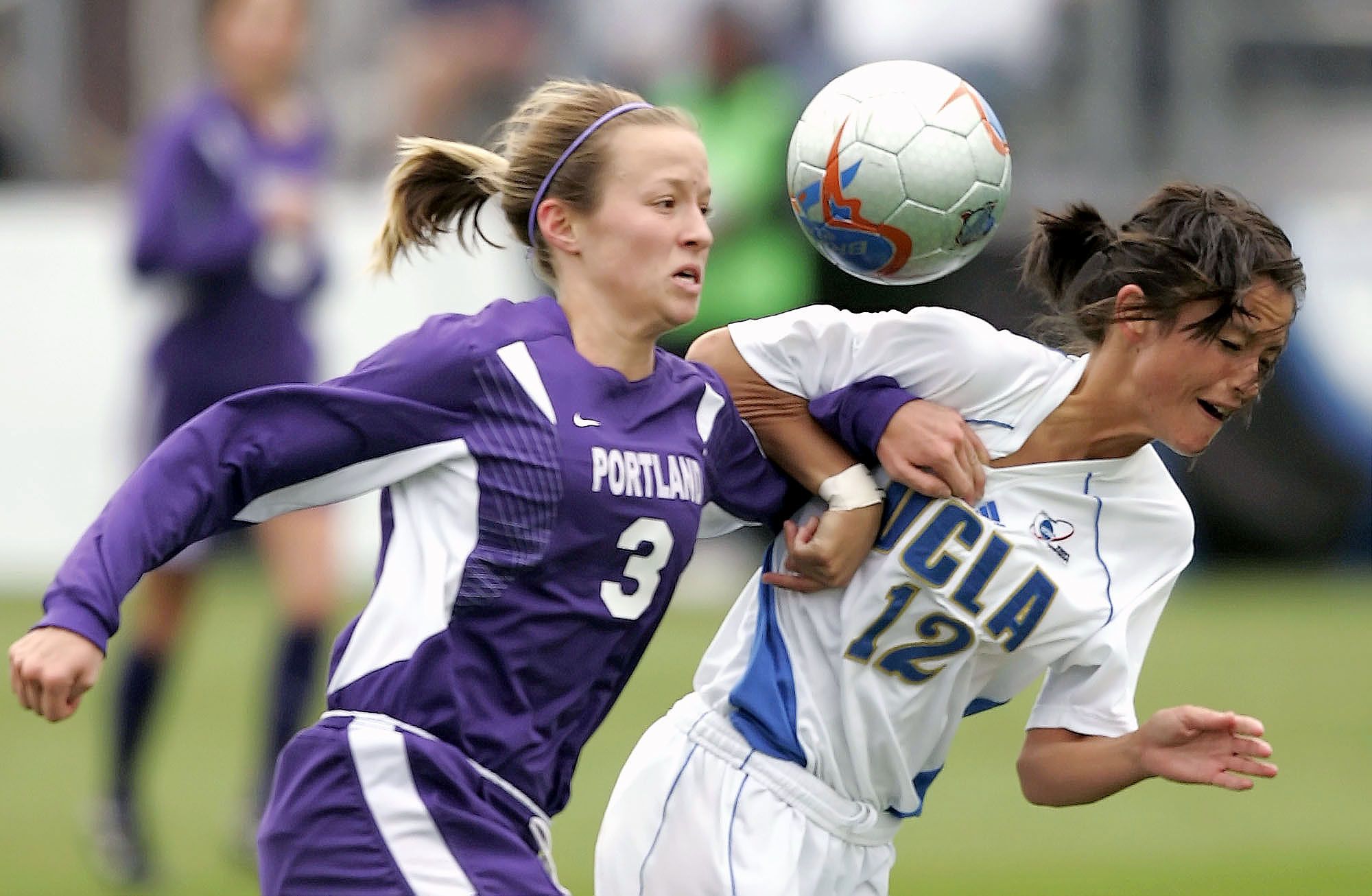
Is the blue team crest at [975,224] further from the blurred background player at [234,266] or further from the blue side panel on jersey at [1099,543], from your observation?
the blurred background player at [234,266]

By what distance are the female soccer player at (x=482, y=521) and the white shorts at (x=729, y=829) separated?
38 centimetres

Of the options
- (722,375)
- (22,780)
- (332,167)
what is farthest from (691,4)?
(722,375)

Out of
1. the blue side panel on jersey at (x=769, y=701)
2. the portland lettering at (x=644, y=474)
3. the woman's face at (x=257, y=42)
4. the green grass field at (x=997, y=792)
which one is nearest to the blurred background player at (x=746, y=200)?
the green grass field at (x=997, y=792)

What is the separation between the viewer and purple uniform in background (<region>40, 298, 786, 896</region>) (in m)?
3.06

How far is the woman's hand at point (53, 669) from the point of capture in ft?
9.14

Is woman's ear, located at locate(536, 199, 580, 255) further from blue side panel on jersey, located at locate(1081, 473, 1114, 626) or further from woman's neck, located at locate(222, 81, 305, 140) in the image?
woman's neck, located at locate(222, 81, 305, 140)

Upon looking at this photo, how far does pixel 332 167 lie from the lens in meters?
11.8

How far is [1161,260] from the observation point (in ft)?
11.3

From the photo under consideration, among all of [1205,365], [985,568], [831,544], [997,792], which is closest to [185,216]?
[997,792]

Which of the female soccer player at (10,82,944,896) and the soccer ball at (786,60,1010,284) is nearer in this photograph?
the female soccer player at (10,82,944,896)

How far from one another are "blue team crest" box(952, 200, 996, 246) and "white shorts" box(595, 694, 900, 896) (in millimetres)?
959

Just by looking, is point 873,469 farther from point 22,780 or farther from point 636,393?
point 22,780

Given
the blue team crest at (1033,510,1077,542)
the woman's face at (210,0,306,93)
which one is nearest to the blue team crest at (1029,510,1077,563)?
the blue team crest at (1033,510,1077,542)

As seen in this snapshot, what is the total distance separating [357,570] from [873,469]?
297 inches
